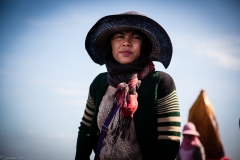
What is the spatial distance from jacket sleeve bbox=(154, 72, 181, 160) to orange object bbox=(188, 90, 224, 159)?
104cm

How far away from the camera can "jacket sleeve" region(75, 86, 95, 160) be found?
10.3 ft

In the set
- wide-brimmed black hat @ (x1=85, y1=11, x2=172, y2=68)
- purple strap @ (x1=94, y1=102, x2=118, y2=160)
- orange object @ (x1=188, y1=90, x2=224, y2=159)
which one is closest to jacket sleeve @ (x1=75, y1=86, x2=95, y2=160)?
purple strap @ (x1=94, y1=102, x2=118, y2=160)

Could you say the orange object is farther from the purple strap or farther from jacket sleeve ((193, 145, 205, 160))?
the purple strap

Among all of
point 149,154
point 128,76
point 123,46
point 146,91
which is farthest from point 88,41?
point 149,154

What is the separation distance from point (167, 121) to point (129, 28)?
142cm

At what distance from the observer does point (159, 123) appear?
8.59ft

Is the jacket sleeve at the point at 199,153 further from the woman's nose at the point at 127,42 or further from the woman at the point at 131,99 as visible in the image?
the woman's nose at the point at 127,42

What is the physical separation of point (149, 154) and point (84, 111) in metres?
1.41

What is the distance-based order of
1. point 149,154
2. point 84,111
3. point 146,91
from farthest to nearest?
point 84,111 → point 146,91 → point 149,154

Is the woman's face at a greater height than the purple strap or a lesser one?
greater

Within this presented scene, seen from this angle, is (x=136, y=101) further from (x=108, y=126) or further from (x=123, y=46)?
(x=123, y=46)

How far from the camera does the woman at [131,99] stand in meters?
2.61

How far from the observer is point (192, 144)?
4.71ft

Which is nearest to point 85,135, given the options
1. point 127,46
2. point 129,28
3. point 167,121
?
point 167,121
